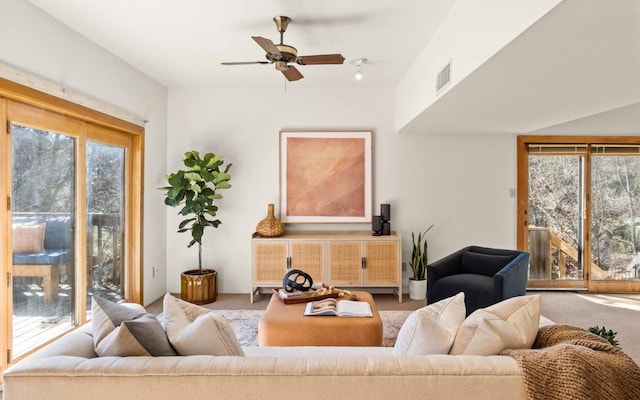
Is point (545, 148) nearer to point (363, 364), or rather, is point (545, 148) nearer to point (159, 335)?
point (363, 364)

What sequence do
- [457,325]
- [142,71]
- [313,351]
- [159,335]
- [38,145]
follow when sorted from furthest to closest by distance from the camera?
[142,71] < [38,145] < [313,351] < [457,325] < [159,335]

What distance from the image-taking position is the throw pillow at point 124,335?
4.57 feet

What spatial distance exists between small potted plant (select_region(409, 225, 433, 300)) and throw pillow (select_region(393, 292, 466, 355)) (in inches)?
116

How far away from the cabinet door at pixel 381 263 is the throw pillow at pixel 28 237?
312 centimetres

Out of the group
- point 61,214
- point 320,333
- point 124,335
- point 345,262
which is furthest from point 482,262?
point 61,214

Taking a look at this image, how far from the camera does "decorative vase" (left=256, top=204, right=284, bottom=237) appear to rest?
14.8 feet

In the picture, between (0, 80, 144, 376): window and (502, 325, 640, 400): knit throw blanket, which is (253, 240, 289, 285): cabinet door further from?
(502, 325, 640, 400): knit throw blanket

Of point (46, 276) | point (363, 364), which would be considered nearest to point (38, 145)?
point (46, 276)

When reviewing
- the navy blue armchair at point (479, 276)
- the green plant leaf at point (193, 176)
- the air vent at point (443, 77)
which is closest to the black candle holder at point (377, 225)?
the navy blue armchair at point (479, 276)

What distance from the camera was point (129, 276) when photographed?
14.0 ft

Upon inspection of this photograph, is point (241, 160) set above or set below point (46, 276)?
above

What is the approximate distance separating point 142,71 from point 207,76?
0.70 metres

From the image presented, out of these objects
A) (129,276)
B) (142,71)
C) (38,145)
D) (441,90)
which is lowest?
(129,276)

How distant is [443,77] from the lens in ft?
9.62
